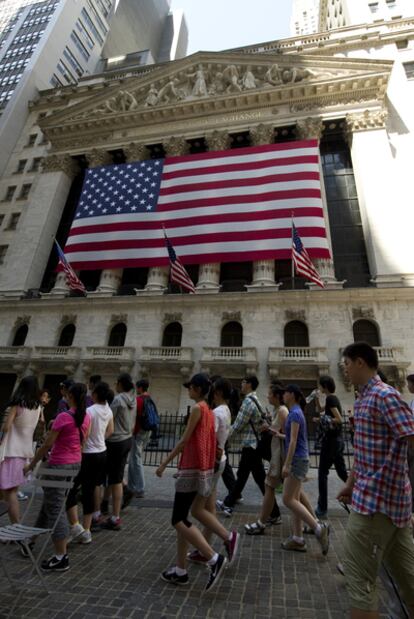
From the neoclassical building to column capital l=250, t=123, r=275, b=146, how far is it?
0.11 m

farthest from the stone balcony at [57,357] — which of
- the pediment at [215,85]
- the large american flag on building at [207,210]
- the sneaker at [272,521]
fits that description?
the pediment at [215,85]

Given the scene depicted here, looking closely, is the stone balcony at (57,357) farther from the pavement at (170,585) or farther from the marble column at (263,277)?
the pavement at (170,585)

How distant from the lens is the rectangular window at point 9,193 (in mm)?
28720

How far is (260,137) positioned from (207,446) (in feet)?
78.9

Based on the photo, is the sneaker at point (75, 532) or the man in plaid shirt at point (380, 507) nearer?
the man in plaid shirt at point (380, 507)

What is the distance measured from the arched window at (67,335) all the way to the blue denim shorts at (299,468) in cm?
1882

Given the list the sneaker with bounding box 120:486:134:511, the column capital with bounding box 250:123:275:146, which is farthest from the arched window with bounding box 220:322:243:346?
the column capital with bounding box 250:123:275:146

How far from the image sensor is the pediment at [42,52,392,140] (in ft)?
73.7

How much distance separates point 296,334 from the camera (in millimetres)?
17359

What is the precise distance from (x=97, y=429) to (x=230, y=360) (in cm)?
1214

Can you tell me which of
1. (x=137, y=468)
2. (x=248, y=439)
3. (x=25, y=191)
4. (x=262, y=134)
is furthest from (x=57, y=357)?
(x=262, y=134)

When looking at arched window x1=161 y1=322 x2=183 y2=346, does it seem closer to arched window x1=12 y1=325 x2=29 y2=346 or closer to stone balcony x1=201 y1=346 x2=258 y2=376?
stone balcony x1=201 y1=346 x2=258 y2=376

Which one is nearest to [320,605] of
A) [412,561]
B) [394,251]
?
[412,561]

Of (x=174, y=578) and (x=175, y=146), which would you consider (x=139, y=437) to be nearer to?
(x=174, y=578)
